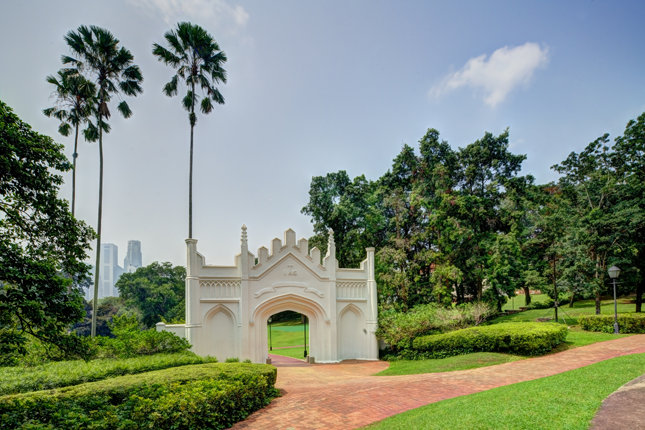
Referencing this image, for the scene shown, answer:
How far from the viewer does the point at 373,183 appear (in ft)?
87.0

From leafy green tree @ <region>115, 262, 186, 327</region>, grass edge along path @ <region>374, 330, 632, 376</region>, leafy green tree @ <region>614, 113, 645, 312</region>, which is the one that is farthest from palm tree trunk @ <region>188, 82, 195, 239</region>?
leafy green tree @ <region>115, 262, 186, 327</region>

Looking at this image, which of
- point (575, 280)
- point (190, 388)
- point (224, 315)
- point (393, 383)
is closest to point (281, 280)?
point (224, 315)

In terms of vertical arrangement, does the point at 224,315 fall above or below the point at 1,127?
below

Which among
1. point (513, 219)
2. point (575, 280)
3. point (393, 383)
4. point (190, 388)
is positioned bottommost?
point (393, 383)

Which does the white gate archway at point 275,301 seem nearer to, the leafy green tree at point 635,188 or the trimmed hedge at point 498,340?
the trimmed hedge at point 498,340

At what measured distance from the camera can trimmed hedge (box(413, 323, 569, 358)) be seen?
12922 mm

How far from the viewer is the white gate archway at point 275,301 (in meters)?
15.8

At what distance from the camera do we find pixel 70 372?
342 inches

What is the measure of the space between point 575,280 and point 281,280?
15.6m

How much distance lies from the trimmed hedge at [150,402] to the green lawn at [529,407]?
9.52 ft

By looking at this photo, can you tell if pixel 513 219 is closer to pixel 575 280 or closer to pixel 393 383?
pixel 575 280

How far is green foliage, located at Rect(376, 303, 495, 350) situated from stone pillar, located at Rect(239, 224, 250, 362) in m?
6.09

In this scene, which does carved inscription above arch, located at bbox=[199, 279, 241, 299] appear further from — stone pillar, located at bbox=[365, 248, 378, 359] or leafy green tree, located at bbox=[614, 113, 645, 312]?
leafy green tree, located at bbox=[614, 113, 645, 312]

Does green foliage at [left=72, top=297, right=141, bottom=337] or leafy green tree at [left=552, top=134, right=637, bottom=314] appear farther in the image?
green foliage at [left=72, top=297, right=141, bottom=337]
